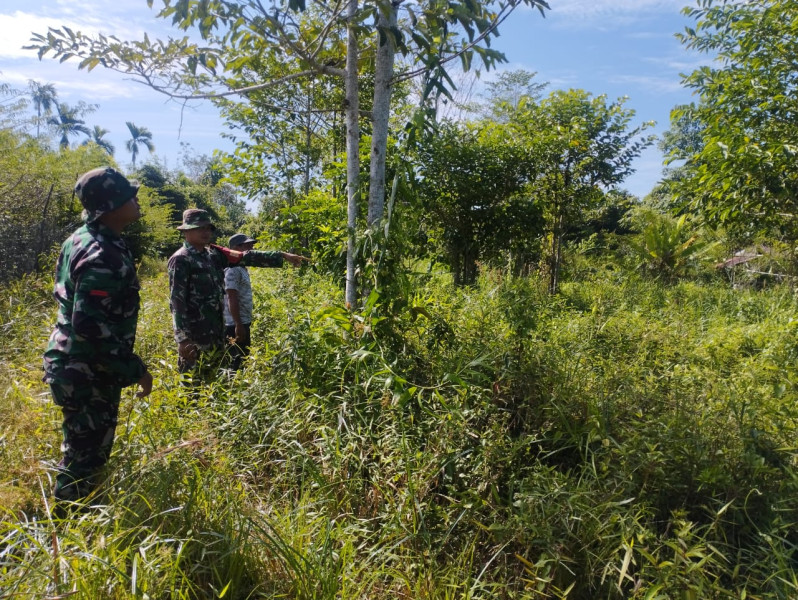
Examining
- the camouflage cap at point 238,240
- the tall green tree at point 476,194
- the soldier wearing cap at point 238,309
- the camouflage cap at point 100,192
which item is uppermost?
the tall green tree at point 476,194

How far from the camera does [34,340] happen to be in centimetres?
465

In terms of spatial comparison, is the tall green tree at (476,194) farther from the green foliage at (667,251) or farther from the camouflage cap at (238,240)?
the green foliage at (667,251)

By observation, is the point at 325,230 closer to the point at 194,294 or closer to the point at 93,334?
the point at 194,294

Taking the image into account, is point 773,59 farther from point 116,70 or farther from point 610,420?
point 116,70

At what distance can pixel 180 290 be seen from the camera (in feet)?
11.7

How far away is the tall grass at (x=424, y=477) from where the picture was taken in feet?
6.11

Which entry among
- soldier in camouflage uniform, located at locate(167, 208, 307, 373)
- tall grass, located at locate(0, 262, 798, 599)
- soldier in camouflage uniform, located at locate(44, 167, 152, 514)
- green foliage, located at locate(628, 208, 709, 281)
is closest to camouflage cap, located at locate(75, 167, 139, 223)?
soldier in camouflage uniform, located at locate(44, 167, 152, 514)

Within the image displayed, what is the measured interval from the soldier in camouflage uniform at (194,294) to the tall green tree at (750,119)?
4947 mm

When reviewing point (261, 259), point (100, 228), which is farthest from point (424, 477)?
point (261, 259)

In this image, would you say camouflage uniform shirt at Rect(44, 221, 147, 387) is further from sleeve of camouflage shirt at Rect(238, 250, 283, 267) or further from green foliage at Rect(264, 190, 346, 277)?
sleeve of camouflage shirt at Rect(238, 250, 283, 267)

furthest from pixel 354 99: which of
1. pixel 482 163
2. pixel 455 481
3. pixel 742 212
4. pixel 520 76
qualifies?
pixel 520 76

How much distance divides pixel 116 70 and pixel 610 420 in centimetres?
402

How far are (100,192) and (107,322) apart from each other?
0.64 meters

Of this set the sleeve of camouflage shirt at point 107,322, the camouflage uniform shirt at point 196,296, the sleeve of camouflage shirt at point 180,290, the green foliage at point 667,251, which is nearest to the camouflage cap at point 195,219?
the camouflage uniform shirt at point 196,296
